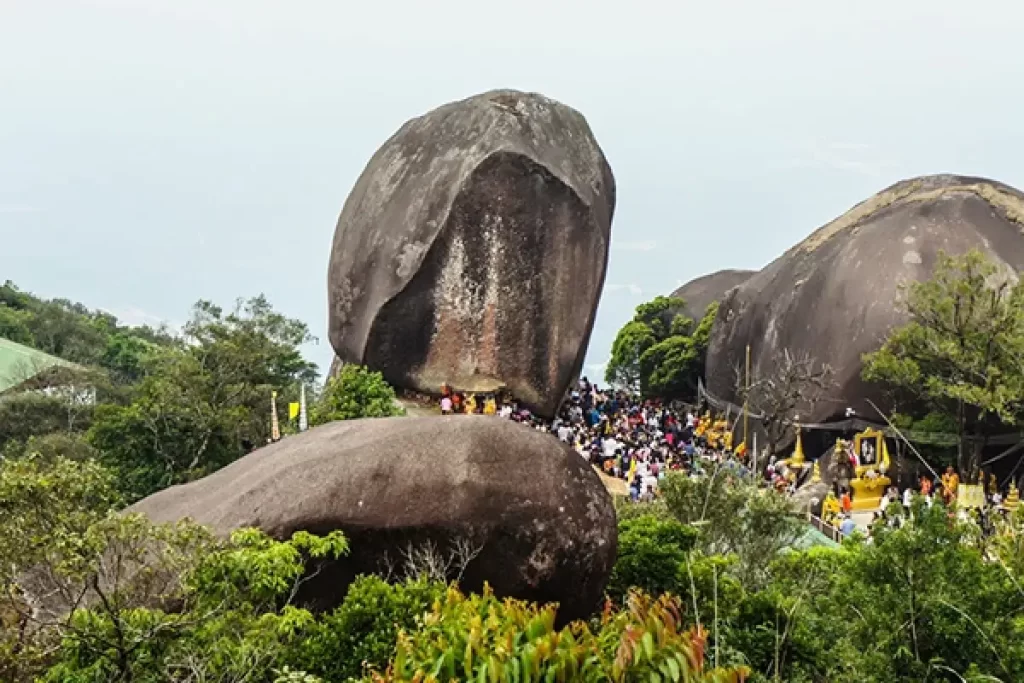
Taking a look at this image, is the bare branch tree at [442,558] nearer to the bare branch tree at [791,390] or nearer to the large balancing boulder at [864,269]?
the bare branch tree at [791,390]

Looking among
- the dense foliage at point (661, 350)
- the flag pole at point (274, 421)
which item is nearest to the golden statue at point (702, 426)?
the dense foliage at point (661, 350)

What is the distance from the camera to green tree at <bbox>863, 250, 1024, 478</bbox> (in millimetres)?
14961

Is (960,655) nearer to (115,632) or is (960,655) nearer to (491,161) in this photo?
(115,632)

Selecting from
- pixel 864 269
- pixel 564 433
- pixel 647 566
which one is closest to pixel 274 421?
pixel 564 433

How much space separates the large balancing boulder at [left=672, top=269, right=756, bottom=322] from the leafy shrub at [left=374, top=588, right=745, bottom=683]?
84.0 feet

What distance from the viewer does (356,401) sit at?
1596 centimetres

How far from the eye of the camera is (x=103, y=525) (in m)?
5.15

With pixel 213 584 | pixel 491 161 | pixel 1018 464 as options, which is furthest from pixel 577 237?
pixel 213 584

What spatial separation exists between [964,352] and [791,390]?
2.80m

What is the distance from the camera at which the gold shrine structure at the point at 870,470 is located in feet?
53.7

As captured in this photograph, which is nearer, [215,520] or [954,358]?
[215,520]

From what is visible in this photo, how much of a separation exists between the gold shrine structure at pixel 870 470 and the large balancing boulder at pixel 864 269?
33.0 inches

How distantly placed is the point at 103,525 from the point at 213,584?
761 millimetres

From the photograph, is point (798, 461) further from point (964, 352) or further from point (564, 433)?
point (564, 433)
